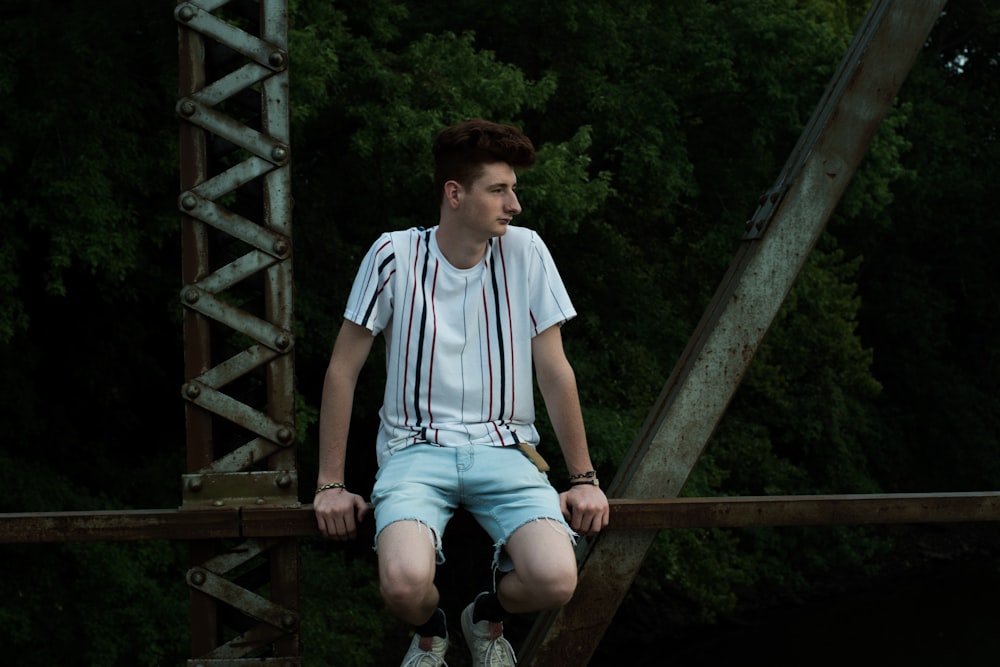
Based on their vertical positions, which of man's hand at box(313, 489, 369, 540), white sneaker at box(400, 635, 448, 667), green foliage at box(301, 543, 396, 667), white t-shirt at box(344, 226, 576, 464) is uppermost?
white t-shirt at box(344, 226, 576, 464)

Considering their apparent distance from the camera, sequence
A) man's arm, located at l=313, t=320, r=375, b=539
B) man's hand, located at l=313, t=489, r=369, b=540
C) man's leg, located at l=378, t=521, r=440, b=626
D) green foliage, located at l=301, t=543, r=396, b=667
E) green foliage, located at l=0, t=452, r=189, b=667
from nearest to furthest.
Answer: man's leg, located at l=378, t=521, r=440, b=626, man's hand, located at l=313, t=489, r=369, b=540, man's arm, located at l=313, t=320, r=375, b=539, green foliage, located at l=0, t=452, r=189, b=667, green foliage, located at l=301, t=543, r=396, b=667

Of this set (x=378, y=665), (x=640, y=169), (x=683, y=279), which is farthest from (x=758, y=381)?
→ (x=378, y=665)

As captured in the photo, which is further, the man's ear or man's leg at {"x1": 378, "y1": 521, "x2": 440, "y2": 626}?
the man's ear

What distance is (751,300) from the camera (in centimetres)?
295

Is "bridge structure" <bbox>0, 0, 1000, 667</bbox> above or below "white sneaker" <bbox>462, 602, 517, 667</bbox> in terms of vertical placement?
above

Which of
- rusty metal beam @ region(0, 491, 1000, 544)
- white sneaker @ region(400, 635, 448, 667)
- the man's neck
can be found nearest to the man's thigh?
rusty metal beam @ region(0, 491, 1000, 544)

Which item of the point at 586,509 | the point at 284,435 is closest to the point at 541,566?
the point at 586,509

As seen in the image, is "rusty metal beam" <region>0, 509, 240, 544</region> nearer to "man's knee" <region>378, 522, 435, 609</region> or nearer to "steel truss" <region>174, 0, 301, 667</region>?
"steel truss" <region>174, 0, 301, 667</region>

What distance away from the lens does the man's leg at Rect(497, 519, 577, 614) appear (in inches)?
106

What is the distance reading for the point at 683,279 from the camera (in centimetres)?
1408

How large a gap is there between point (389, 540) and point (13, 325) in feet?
23.4

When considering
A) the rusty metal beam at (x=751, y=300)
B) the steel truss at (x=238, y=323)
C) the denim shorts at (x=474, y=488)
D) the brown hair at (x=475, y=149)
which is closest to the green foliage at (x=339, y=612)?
the steel truss at (x=238, y=323)

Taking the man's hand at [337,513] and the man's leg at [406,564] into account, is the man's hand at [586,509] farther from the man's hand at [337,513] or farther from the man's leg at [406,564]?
the man's hand at [337,513]

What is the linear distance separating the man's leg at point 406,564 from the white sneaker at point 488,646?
9.6 inches
